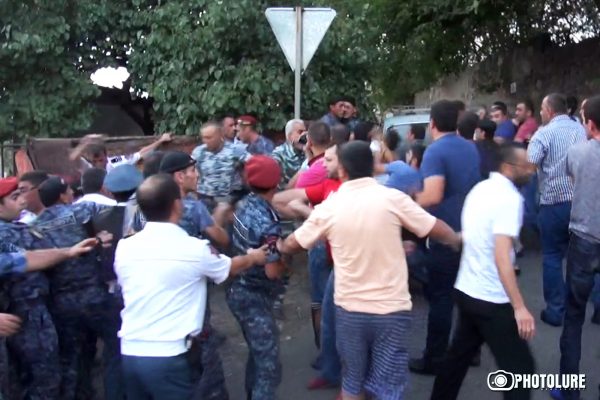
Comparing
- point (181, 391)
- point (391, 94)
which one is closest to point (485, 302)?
point (181, 391)

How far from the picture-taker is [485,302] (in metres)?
4.19

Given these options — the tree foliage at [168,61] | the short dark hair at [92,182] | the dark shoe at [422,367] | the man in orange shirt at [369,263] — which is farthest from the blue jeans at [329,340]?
the tree foliage at [168,61]

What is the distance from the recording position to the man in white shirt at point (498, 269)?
13.2ft

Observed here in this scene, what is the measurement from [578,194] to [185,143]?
16.4 feet

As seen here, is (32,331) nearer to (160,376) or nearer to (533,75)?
(160,376)

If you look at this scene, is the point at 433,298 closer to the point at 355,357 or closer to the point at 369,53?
the point at 355,357

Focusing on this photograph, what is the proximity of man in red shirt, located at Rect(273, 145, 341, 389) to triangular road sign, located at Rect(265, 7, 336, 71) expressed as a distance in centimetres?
244

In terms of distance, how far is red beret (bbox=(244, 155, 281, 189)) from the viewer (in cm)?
449

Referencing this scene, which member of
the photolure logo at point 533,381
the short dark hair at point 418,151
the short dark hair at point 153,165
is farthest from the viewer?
the short dark hair at point 418,151

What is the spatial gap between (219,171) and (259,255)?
3.13m

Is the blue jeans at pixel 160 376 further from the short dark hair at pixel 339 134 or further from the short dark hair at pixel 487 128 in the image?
the short dark hair at pixel 487 128

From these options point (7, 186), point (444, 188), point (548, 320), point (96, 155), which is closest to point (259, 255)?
point (7, 186)

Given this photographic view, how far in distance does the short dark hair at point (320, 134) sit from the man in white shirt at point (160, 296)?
218 cm

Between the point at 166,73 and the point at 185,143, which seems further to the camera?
the point at 166,73
